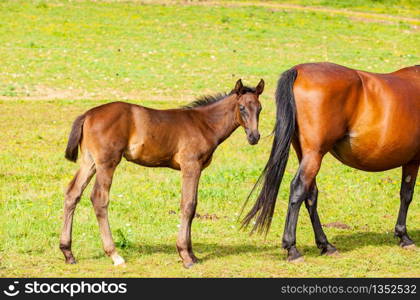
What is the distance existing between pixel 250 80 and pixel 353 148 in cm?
1422

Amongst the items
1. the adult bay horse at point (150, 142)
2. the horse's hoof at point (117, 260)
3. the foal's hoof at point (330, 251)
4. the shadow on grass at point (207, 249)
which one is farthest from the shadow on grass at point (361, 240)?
the horse's hoof at point (117, 260)

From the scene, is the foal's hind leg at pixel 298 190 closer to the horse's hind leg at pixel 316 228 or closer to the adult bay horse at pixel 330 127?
the adult bay horse at pixel 330 127

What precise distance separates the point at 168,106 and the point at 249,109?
11075 mm

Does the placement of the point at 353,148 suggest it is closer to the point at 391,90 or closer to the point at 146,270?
the point at 391,90

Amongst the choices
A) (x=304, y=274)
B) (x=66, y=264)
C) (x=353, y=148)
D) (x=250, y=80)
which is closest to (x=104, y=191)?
(x=66, y=264)

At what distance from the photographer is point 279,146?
9.43 meters

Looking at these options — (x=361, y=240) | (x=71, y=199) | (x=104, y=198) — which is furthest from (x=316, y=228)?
(x=71, y=199)

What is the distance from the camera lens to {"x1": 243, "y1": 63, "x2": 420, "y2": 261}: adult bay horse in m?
9.39

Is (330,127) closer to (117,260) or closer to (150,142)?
(150,142)

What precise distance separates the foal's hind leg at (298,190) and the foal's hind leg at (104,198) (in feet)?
6.07

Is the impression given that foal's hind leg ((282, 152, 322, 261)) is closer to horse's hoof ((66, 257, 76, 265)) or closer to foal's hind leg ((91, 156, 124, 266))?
foal's hind leg ((91, 156, 124, 266))

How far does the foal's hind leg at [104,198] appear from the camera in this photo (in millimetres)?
8719

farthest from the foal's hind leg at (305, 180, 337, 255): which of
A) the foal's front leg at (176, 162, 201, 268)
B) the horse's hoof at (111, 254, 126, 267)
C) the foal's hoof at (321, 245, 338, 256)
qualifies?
the horse's hoof at (111, 254, 126, 267)

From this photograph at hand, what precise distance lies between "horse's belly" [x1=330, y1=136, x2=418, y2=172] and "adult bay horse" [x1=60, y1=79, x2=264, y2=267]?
1275 millimetres
